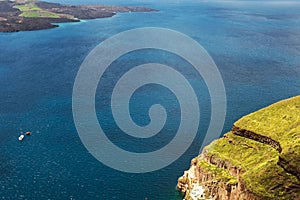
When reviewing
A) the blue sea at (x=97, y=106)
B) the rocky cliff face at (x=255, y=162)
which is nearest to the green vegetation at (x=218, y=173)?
the rocky cliff face at (x=255, y=162)

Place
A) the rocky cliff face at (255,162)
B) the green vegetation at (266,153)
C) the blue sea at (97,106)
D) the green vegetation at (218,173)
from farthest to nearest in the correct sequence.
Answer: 1. the blue sea at (97,106)
2. the green vegetation at (218,173)
3. the rocky cliff face at (255,162)
4. the green vegetation at (266,153)

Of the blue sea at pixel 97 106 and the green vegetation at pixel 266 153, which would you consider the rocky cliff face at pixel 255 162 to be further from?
the blue sea at pixel 97 106

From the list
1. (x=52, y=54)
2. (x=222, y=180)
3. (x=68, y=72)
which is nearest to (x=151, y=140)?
(x=222, y=180)

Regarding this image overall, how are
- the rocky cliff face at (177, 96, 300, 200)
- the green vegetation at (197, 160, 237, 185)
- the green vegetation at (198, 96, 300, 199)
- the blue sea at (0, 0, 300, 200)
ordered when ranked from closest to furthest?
the green vegetation at (198, 96, 300, 199) → the rocky cliff face at (177, 96, 300, 200) → the green vegetation at (197, 160, 237, 185) → the blue sea at (0, 0, 300, 200)

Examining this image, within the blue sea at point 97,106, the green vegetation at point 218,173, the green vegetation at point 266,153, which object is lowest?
the blue sea at point 97,106

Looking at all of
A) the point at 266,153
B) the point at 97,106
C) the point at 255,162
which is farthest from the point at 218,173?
the point at 97,106

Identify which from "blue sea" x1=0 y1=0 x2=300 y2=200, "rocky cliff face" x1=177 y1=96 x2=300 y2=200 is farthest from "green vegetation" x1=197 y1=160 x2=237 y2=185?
"blue sea" x1=0 y1=0 x2=300 y2=200

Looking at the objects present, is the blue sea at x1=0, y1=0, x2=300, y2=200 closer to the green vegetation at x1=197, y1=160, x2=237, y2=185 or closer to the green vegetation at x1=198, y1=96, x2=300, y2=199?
the green vegetation at x1=197, y1=160, x2=237, y2=185
